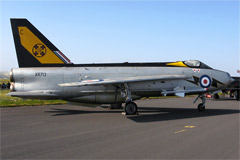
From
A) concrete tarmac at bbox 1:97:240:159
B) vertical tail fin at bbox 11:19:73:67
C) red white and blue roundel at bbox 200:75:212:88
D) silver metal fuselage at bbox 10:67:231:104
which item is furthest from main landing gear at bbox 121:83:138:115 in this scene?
red white and blue roundel at bbox 200:75:212:88

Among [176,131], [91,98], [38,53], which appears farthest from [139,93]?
[38,53]

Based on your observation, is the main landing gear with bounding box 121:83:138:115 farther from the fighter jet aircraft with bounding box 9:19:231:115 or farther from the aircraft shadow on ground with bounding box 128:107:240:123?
the aircraft shadow on ground with bounding box 128:107:240:123

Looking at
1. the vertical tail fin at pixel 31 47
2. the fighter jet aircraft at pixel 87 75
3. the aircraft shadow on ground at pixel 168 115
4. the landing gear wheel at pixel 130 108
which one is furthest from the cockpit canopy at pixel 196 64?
the vertical tail fin at pixel 31 47

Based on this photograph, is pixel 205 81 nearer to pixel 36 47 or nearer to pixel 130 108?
pixel 130 108

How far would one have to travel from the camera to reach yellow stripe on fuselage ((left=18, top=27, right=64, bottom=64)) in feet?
46.4

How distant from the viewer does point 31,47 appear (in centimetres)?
1418

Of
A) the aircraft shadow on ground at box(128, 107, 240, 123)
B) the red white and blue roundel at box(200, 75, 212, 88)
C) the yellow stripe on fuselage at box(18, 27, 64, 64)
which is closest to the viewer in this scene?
the aircraft shadow on ground at box(128, 107, 240, 123)

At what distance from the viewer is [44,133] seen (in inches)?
318

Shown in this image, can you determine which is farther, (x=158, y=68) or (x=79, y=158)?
(x=158, y=68)

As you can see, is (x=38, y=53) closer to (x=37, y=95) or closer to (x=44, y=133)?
(x=37, y=95)

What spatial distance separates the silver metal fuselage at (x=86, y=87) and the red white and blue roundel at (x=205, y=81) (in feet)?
0.71

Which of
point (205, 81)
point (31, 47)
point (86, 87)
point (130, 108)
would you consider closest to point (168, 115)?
point (130, 108)

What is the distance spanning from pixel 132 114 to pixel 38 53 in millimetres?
6778

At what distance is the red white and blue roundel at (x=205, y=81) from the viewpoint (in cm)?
1398
